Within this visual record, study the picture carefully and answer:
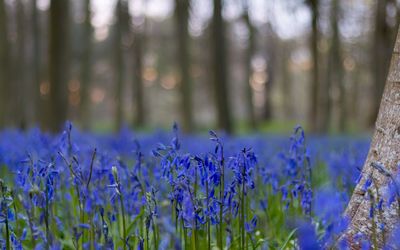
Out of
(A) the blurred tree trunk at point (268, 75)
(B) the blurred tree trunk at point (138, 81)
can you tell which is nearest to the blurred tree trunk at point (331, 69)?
(A) the blurred tree trunk at point (268, 75)

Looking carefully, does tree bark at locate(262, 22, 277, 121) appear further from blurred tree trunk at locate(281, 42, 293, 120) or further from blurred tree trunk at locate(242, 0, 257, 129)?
blurred tree trunk at locate(242, 0, 257, 129)

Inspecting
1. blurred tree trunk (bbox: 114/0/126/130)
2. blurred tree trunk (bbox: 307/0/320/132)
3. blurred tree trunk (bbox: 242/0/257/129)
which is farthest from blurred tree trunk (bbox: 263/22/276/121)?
blurred tree trunk (bbox: 307/0/320/132)

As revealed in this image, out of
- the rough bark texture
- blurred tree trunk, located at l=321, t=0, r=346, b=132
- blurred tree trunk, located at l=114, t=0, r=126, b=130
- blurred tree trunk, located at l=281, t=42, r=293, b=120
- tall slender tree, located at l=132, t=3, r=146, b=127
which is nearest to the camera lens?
the rough bark texture

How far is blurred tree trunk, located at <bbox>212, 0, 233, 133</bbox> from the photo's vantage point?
13.1 m

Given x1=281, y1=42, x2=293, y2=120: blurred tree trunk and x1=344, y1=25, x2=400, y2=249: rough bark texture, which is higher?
x1=344, y1=25, x2=400, y2=249: rough bark texture

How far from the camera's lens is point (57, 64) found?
1033 centimetres

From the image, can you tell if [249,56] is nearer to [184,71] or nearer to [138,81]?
[138,81]

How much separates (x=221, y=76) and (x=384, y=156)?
10646 mm

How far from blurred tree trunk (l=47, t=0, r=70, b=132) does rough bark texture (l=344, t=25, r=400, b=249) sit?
8280mm

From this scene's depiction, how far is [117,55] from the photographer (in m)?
18.7

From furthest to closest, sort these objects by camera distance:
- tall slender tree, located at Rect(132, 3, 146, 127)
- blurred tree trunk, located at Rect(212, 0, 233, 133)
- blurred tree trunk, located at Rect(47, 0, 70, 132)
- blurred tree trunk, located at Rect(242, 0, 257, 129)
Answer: tall slender tree, located at Rect(132, 3, 146, 127) < blurred tree trunk, located at Rect(242, 0, 257, 129) < blurred tree trunk, located at Rect(212, 0, 233, 133) < blurred tree trunk, located at Rect(47, 0, 70, 132)

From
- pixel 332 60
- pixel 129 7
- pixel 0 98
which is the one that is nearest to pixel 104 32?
pixel 129 7

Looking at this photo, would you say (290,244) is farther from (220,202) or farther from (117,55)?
Result: (117,55)

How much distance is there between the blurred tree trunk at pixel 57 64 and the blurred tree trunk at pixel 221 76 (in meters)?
4.03
